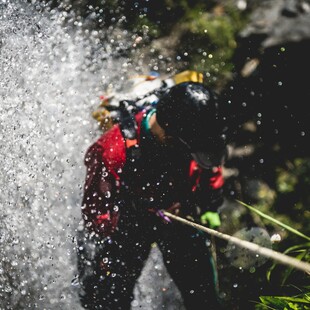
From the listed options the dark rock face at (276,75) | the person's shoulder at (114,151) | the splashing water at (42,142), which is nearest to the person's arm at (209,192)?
the person's shoulder at (114,151)

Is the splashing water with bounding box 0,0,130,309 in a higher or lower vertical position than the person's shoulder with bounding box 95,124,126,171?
lower

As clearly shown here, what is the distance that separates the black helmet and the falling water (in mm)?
1487

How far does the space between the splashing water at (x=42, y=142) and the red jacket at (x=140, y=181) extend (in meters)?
0.51

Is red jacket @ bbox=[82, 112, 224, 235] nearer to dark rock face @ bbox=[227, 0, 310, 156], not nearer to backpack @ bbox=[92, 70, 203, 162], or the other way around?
backpack @ bbox=[92, 70, 203, 162]

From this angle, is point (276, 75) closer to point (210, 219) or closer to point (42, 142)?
point (210, 219)

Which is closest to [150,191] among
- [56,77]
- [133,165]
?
[133,165]

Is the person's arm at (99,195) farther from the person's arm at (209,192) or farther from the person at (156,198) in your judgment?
the person's arm at (209,192)

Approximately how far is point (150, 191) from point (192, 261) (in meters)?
0.86

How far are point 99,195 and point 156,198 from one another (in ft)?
1.59

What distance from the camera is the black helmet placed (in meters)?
1.95

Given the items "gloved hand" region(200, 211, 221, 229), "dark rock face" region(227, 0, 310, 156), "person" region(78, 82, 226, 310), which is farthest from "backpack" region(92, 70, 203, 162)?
"gloved hand" region(200, 211, 221, 229)

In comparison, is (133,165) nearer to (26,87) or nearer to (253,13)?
(26,87)

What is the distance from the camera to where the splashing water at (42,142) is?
309 cm

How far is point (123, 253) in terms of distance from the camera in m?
3.07
